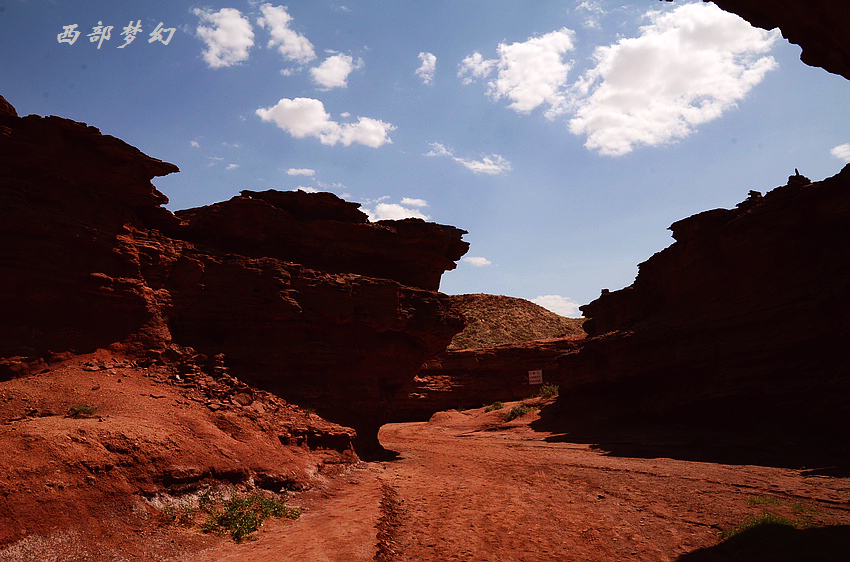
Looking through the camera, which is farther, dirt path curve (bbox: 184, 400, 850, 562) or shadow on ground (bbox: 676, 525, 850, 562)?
dirt path curve (bbox: 184, 400, 850, 562)

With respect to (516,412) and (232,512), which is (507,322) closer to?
(516,412)

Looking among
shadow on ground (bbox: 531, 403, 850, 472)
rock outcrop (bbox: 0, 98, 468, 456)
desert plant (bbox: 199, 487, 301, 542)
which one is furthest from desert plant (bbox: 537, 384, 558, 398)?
desert plant (bbox: 199, 487, 301, 542)

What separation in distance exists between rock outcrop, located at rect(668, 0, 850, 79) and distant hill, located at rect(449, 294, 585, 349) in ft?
164

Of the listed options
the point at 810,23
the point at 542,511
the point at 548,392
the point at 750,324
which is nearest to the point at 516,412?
the point at 548,392

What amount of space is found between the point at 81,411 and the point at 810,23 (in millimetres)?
13354

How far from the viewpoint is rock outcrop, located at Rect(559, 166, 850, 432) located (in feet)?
52.5

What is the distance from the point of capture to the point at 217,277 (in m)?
14.2

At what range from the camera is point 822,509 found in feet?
28.5

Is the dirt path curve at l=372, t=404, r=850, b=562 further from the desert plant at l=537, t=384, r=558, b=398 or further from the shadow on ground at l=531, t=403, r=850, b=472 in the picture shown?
the desert plant at l=537, t=384, r=558, b=398

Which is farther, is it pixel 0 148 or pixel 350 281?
pixel 350 281

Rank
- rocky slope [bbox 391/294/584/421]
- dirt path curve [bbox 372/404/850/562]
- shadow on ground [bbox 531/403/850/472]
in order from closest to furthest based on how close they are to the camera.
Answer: dirt path curve [bbox 372/404/850/562]
shadow on ground [bbox 531/403/850/472]
rocky slope [bbox 391/294/584/421]

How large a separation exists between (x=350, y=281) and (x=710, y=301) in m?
15.2

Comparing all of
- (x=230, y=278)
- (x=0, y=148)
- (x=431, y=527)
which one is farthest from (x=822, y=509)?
(x=0, y=148)

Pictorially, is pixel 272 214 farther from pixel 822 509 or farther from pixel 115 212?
pixel 822 509
